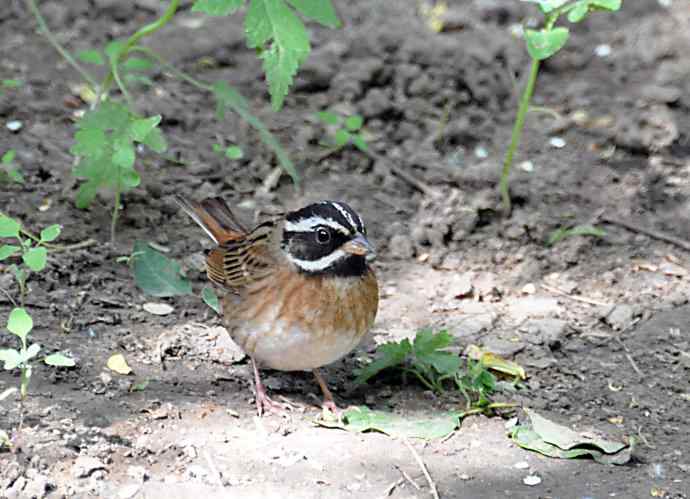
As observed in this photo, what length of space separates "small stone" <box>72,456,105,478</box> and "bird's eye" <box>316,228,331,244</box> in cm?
134

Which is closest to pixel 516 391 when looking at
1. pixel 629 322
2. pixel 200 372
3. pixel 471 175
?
pixel 629 322

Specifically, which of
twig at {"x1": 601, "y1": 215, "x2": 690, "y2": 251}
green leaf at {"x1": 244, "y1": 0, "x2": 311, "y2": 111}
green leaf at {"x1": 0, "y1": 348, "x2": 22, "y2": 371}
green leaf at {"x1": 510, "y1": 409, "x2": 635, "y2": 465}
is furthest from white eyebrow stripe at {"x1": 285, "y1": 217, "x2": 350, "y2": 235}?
twig at {"x1": 601, "y1": 215, "x2": 690, "y2": 251}

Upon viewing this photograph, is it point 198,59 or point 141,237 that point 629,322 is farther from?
point 198,59

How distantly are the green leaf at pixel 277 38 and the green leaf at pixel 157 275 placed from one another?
3.99 ft

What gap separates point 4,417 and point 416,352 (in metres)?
1.86

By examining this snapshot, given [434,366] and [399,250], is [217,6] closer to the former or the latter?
[434,366]

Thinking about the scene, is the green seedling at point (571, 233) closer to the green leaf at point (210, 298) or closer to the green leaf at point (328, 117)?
the green leaf at point (328, 117)

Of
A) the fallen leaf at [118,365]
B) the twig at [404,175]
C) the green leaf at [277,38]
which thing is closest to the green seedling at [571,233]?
the twig at [404,175]

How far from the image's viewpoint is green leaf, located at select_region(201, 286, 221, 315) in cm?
603

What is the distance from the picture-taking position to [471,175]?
7441 millimetres

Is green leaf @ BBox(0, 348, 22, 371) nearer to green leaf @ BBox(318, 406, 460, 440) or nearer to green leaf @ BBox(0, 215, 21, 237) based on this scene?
green leaf @ BBox(0, 215, 21, 237)

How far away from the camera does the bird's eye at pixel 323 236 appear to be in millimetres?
5203

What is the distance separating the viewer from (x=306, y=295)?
5250 mm

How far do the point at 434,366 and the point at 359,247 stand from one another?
2.40ft
